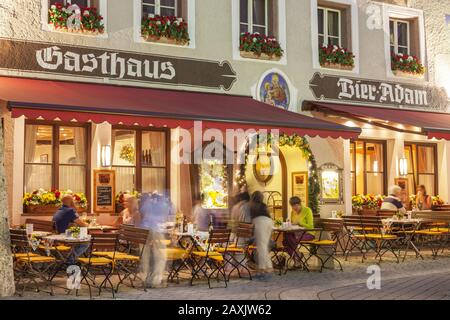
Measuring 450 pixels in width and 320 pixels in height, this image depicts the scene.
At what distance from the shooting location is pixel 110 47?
12641mm

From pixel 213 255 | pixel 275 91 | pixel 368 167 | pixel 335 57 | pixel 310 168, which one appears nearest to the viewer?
pixel 213 255

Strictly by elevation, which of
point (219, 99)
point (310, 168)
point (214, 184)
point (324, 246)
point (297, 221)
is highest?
point (219, 99)

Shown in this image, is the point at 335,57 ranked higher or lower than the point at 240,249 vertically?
higher

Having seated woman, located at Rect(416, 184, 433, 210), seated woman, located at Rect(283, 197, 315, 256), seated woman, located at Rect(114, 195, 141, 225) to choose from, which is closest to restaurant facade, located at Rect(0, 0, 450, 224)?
seated woman, located at Rect(416, 184, 433, 210)

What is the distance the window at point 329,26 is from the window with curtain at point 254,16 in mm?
1456

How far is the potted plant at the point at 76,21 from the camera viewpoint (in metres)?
12.1

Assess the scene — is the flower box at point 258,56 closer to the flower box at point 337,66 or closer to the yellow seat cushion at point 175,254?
the flower box at point 337,66

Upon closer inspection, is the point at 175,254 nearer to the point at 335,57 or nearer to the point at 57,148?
the point at 57,148

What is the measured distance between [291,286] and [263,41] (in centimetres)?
615

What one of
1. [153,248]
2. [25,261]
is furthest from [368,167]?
[25,261]

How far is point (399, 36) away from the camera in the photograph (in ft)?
56.0

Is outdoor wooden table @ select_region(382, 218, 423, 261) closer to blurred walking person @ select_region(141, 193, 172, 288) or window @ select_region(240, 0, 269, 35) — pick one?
window @ select_region(240, 0, 269, 35)

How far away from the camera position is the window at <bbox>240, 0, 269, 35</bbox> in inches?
573

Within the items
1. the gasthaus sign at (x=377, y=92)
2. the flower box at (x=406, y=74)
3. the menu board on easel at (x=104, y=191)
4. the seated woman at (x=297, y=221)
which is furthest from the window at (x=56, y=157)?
the flower box at (x=406, y=74)
